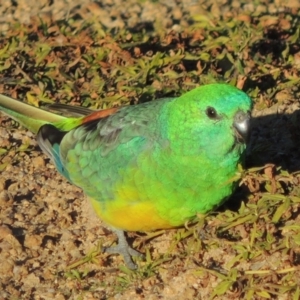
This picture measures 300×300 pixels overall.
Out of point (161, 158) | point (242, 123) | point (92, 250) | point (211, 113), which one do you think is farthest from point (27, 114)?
point (242, 123)

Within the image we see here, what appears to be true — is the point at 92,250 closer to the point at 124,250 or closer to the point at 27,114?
the point at 124,250

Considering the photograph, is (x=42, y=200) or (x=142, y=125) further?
(x=42, y=200)

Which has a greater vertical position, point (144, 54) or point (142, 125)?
point (142, 125)

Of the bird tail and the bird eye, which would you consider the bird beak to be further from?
the bird tail

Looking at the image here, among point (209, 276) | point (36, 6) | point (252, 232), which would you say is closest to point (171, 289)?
point (209, 276)

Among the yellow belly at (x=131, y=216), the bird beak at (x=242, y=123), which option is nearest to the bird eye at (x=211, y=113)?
the bird beak at (x=242, y=123)

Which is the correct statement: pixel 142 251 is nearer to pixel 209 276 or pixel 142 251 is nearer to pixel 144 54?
pixel 209 276

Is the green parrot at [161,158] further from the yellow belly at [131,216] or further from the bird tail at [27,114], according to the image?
the bird tail at [27,114]
